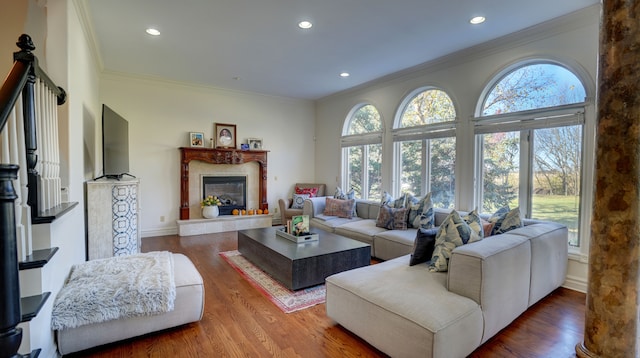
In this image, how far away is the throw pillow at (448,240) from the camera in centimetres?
243

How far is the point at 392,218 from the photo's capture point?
A: 4371mm

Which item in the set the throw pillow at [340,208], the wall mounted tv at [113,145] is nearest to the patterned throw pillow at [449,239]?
the throw pillow at [340,208]

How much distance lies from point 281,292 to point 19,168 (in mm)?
2384

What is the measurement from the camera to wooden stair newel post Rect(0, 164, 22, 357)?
3.52ft

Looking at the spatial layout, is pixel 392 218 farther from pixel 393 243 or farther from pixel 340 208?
pixel 340 208

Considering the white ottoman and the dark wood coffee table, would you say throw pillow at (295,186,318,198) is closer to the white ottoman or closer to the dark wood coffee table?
the dark wood coffee table

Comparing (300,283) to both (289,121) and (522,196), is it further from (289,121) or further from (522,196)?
(289,121)

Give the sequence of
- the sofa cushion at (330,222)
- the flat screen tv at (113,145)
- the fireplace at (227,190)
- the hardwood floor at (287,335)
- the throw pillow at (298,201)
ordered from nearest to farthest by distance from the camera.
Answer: the hardwood floor at (287,335)
the flat screen tv at (113,145)
the sofa cushion at (330,222)
the fireplace at (227,190)
the throw pillow at (298,201)

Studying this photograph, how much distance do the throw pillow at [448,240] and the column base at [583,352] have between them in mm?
922

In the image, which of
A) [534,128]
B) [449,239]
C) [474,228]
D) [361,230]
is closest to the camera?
[449,239]

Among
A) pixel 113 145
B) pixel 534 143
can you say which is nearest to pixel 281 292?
pixel 113 145

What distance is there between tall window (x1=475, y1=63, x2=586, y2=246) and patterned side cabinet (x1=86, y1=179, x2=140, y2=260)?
4621 millimetres

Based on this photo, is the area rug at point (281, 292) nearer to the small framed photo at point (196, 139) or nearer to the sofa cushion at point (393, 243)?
the sofa cushion at point (393, 243)

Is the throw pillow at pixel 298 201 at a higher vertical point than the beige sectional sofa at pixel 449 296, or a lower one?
higher
